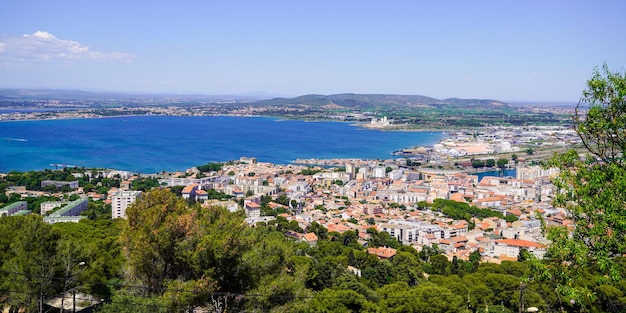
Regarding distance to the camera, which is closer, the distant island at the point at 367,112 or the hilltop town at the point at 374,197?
the hilltop town at the point at 374,197

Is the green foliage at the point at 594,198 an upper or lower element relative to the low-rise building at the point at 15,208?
upper

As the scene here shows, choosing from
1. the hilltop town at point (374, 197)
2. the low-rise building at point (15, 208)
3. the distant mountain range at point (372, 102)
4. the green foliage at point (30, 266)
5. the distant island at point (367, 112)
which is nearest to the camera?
the green foliage at point (30, 266)

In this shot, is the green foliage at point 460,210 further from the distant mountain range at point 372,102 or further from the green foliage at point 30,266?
the distant mountain range at point 372,102

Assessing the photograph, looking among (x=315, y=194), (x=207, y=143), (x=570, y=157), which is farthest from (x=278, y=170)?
(x=570, y=157)

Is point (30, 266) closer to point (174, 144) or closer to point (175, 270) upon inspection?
point (175, 270)

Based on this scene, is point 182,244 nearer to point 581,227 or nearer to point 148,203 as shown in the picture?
point 148,203

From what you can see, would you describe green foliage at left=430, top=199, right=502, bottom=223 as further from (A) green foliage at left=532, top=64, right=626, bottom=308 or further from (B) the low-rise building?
(A) green foliage at left=532, top=64, right=626, bottom=308

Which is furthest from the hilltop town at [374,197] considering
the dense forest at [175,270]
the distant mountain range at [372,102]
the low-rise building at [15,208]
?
the distant mountain range at [372,102]

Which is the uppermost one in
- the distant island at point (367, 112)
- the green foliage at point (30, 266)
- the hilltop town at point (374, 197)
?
the green foliage at point (30, 266)
